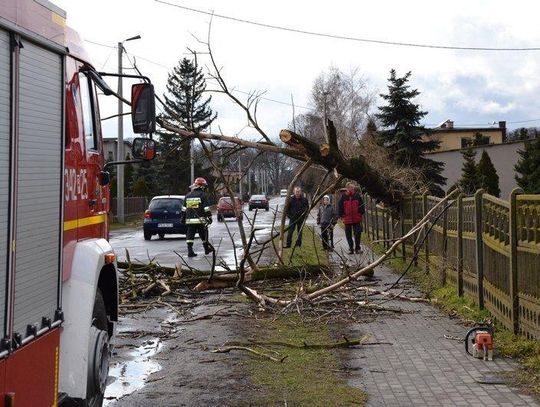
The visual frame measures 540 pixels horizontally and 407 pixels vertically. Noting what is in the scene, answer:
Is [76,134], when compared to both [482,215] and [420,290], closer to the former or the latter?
[482,215]

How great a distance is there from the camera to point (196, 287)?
12.6 m

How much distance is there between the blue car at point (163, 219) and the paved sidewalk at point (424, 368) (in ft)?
62.6

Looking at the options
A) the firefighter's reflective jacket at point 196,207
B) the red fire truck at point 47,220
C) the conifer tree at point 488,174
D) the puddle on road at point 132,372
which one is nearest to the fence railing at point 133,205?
the conifer tree at point 488,174

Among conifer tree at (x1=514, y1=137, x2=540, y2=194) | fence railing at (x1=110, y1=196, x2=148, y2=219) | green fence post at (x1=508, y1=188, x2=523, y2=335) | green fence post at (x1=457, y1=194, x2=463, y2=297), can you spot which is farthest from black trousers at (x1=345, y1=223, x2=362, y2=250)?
fence railing at (x1=110, y1=196, x2=148, y2=219)

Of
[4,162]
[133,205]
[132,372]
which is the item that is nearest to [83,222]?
[4,162]

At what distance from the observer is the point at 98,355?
5309mm

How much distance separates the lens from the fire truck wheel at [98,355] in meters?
5.21

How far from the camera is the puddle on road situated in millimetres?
6574

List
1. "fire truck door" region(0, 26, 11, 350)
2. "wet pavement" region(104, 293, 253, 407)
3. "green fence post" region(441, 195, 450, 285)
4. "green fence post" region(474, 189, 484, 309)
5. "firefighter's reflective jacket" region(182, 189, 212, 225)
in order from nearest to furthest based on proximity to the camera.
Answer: "fire truck door" region(0, 26, 11, 350), "wet pavement" region(104, 293, 253, 407), "green fence post" region(474, 189, 484, 309), "green fence post" region(441, 195, 450, 285), "firefighter's reflective jacket" region(182, 189, 212, 225)

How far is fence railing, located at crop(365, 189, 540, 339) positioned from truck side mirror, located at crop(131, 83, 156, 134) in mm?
3520

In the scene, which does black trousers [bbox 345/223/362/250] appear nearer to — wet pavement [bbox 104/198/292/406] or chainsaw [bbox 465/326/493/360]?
wet pavement [bbox 104/198/292/406]

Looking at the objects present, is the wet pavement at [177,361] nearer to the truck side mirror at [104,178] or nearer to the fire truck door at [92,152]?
the fire truck door at [92,152]

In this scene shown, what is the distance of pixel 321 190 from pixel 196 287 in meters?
3.88

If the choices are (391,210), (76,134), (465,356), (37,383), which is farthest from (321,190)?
(37,383)
